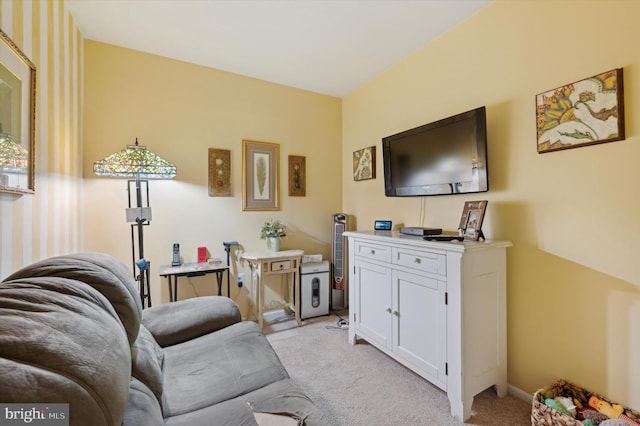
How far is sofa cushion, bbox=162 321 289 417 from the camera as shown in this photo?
1.22 meters

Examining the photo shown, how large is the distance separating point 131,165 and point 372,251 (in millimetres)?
2189

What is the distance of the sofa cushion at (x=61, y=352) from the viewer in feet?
1.71

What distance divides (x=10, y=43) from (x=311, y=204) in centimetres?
274

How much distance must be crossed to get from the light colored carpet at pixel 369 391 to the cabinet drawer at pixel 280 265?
0.70 metres

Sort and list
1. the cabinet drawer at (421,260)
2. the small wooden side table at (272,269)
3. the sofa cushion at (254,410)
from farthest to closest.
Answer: the small wooden side table at (272,269) < the cabinet drawer at (421,260) < the sofa cushion at (254,410)

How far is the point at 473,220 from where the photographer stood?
1.88 metres

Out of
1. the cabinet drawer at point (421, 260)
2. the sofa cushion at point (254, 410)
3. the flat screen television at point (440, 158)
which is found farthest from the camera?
the flat screen television at point (440, 158)

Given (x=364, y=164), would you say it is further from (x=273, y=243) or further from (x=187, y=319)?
(x=187, y=319)

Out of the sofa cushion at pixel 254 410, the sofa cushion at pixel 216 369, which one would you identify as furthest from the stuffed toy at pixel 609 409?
the sofa cushion at pixel 216 369

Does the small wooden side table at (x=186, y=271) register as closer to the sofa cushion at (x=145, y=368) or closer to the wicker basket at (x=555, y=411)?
the sofa cushion at (x=145, y=368)

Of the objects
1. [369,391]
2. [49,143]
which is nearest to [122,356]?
[369,391]

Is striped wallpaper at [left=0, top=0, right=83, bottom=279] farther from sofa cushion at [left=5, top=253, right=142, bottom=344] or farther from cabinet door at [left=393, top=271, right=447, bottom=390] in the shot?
cabinet door at [left=393, top=271, right=447, bottom=390]

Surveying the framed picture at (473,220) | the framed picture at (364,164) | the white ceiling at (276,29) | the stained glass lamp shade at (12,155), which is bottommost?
the framed picture at (473,220)

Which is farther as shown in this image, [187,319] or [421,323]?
[421,323]
